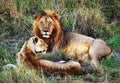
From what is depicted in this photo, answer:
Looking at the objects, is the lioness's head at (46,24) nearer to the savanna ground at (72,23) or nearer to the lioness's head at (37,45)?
the lioness's head at (37,45)

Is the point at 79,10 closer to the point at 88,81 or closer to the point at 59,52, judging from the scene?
the point at 59,52

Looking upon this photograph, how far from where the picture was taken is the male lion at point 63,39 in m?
7.35

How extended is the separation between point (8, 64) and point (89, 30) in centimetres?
184

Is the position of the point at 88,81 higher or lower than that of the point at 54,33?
lower

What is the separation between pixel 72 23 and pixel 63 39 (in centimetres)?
77

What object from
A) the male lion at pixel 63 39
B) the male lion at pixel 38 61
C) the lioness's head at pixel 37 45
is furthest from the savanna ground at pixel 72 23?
the lioness's head at pixel 37 45

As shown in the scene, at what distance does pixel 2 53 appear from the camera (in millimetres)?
7320

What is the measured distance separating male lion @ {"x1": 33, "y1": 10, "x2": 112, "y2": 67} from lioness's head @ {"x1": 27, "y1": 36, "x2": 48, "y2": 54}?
0.12 metres

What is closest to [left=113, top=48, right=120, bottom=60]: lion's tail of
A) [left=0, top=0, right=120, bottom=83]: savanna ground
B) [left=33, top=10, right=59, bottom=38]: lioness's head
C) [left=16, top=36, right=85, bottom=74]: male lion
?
[left=0, top=0, right=120, bottom=83]: savanna ground

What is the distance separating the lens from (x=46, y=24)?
25.0ft

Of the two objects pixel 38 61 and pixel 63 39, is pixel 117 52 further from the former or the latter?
pixel 38 61

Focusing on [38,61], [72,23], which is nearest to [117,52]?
[72,23]

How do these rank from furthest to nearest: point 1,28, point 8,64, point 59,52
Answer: point 1,28 < point 59,52 < point 8,64

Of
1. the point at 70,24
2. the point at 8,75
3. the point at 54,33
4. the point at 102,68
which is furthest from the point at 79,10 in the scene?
the point at 8,75
